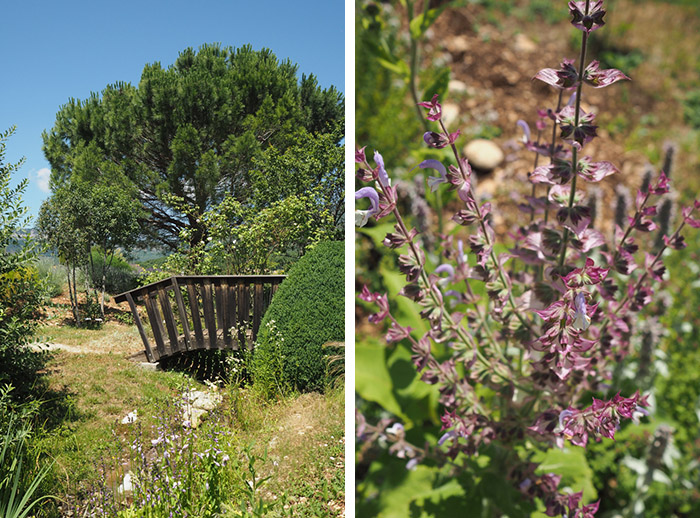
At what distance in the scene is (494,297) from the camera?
61 cm

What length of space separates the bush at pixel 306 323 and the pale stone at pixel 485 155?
98cm

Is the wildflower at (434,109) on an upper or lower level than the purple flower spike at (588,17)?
lower

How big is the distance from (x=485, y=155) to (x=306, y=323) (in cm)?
123

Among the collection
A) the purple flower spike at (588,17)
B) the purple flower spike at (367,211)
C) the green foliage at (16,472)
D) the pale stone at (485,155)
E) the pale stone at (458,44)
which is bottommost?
the green foliage at (16,472)

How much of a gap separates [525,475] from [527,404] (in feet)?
0.38

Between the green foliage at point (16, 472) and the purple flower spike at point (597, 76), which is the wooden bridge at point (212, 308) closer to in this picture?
the green foliage at point (16, 472)

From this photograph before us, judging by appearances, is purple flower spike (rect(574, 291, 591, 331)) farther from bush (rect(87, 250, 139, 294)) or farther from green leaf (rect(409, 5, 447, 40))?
bush (rect(87, 250, 139, 294))

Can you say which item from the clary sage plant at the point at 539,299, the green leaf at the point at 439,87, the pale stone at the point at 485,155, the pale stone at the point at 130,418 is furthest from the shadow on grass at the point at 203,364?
the green leaf at the point at 439,87

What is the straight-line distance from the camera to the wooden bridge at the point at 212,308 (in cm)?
258

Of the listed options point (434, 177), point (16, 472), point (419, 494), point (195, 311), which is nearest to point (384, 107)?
point (434, 177)

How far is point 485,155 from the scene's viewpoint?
5.49ft

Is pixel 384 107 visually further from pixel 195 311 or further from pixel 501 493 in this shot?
pixel 195 311

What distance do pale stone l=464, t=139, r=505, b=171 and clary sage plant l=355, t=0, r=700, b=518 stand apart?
3.01 ft

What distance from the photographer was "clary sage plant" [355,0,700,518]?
1.45 feet
